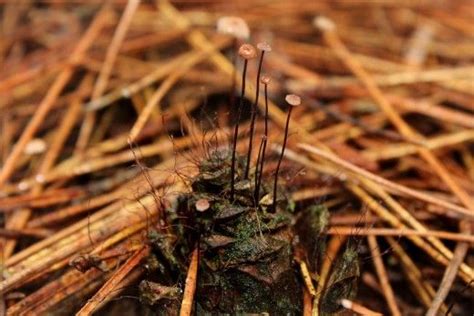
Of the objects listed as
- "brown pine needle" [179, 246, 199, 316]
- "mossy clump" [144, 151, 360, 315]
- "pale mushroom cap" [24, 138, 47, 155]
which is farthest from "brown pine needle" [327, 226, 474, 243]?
"pale mushroom cap" [24, 138, 47, 155]

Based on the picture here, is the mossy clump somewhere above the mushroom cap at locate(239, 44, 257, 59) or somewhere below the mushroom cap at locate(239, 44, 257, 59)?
below

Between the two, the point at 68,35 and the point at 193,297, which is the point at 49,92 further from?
the point at 193,297

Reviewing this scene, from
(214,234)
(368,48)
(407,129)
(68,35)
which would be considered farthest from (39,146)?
(368,48)

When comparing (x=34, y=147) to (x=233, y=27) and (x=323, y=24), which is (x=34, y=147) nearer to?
(x=233, y=27)

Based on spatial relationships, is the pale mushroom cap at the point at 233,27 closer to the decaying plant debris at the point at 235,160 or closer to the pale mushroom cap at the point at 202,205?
the decaying plant debris at the point at 235,160

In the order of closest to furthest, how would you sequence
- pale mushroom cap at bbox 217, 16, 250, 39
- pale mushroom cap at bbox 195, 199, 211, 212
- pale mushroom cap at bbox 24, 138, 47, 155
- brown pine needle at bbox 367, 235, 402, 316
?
pale mushroom cap at bbox 195, 199, 211, 212, brown pine needle at bbox 367, 235, 402, 316, pale mushroom cap at bbox 217, 16, 250, 39, pale mushroom cap at bbox 24, 138, 47, 155

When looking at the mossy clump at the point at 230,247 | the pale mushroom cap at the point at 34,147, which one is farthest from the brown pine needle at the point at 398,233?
the pale mushroom cap at the point at 34,147

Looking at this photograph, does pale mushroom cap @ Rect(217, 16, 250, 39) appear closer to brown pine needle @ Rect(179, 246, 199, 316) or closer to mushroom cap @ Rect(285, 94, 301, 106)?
mushroom cap @ Rect(285, 94, 301, 106)
